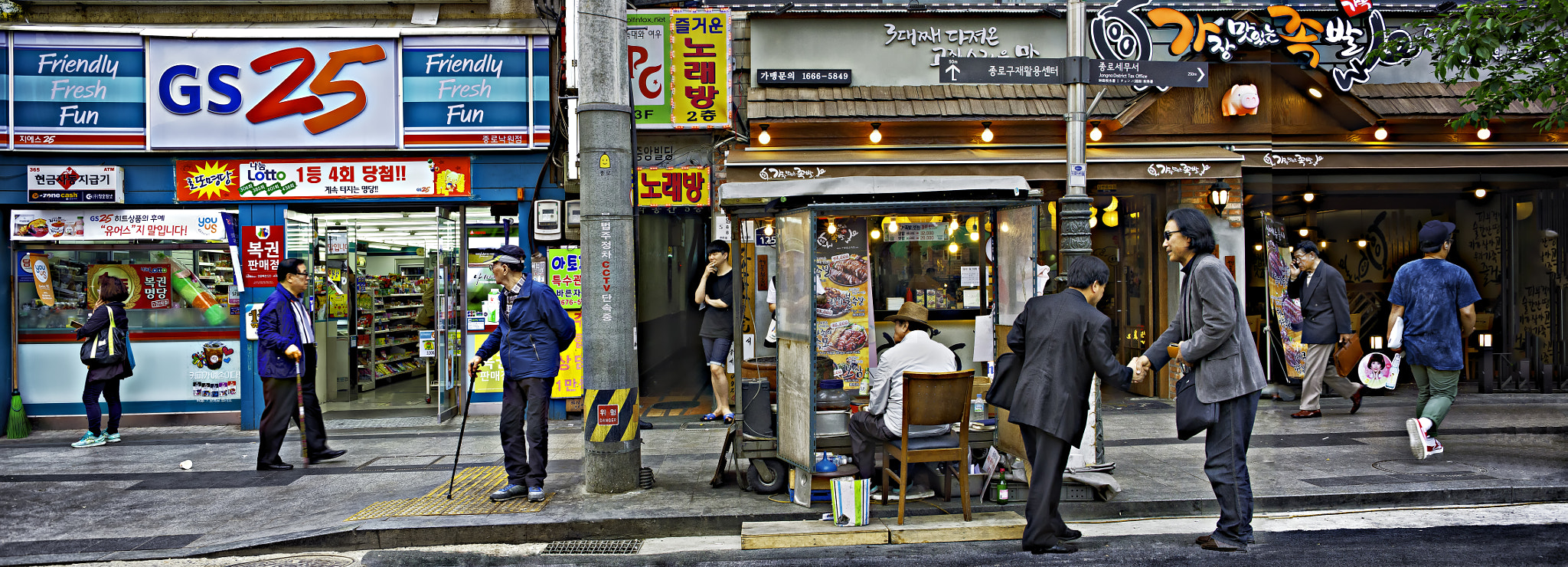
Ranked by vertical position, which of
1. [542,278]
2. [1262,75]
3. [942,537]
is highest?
[1262,75]

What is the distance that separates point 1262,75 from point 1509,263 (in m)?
4.21

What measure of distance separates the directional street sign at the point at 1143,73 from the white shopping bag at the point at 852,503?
3643 millimetres

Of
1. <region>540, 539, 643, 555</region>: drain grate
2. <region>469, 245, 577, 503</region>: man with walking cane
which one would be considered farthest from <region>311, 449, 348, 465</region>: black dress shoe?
<region>540, 539, 643, 555</region>: drain grate

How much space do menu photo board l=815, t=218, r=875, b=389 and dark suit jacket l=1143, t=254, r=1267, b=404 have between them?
7.70 feet

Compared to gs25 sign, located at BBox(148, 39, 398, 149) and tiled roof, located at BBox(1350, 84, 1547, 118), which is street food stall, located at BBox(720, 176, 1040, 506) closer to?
gs25 sign, located at BBox(148, 39, 398, 149)

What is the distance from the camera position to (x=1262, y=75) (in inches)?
410

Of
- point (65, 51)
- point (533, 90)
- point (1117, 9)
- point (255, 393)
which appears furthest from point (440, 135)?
point (1117, 9)

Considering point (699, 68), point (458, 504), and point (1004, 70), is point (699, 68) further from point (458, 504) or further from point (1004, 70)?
point (458, 504)

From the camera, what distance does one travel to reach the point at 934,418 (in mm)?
5688

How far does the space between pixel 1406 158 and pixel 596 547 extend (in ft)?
31.8

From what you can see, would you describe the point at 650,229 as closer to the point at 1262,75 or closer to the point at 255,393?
the point at 255,393

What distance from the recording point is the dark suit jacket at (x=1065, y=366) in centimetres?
511

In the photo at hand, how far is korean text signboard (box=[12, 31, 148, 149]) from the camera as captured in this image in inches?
381

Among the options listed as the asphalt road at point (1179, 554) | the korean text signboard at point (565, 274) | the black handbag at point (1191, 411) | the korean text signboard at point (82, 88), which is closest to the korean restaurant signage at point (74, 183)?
the korean text signboard at point (82, 88)
